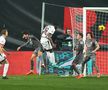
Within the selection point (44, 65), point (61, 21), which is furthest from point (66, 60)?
point (61, 21)

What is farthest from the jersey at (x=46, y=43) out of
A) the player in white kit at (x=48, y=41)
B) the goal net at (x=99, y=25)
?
the goal net at (x=99, y=25)

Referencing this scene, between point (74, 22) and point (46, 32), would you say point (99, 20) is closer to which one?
point (74, 22)

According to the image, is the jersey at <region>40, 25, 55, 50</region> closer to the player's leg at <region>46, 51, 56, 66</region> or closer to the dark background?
the player's leg at <region>46, 51, 56, 66</region>

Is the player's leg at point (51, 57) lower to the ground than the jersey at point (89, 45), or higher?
lower

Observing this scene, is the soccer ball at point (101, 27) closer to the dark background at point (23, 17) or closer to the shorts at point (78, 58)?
the dark background at point (23, 17)

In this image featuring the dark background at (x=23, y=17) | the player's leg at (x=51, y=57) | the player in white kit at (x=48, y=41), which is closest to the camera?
the player in white kit at (x=48, y=41)

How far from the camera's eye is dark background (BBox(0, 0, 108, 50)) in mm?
28062

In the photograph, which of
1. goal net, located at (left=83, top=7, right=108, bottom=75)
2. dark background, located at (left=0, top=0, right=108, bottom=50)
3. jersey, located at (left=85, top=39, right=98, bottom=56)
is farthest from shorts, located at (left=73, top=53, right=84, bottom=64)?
dark background, located at (left=0, top=0, right=108, bottom=50)

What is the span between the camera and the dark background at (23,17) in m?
28.1

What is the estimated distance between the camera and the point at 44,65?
25.3m

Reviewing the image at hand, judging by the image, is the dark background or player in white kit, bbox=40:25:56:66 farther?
the dark background

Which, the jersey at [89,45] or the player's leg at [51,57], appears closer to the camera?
the jersey at [89,45]

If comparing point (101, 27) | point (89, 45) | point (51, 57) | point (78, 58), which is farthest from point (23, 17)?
point (78, 58)

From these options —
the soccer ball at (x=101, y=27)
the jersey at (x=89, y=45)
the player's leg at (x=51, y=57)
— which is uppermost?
the soccer ball at (x=101, y=27)
